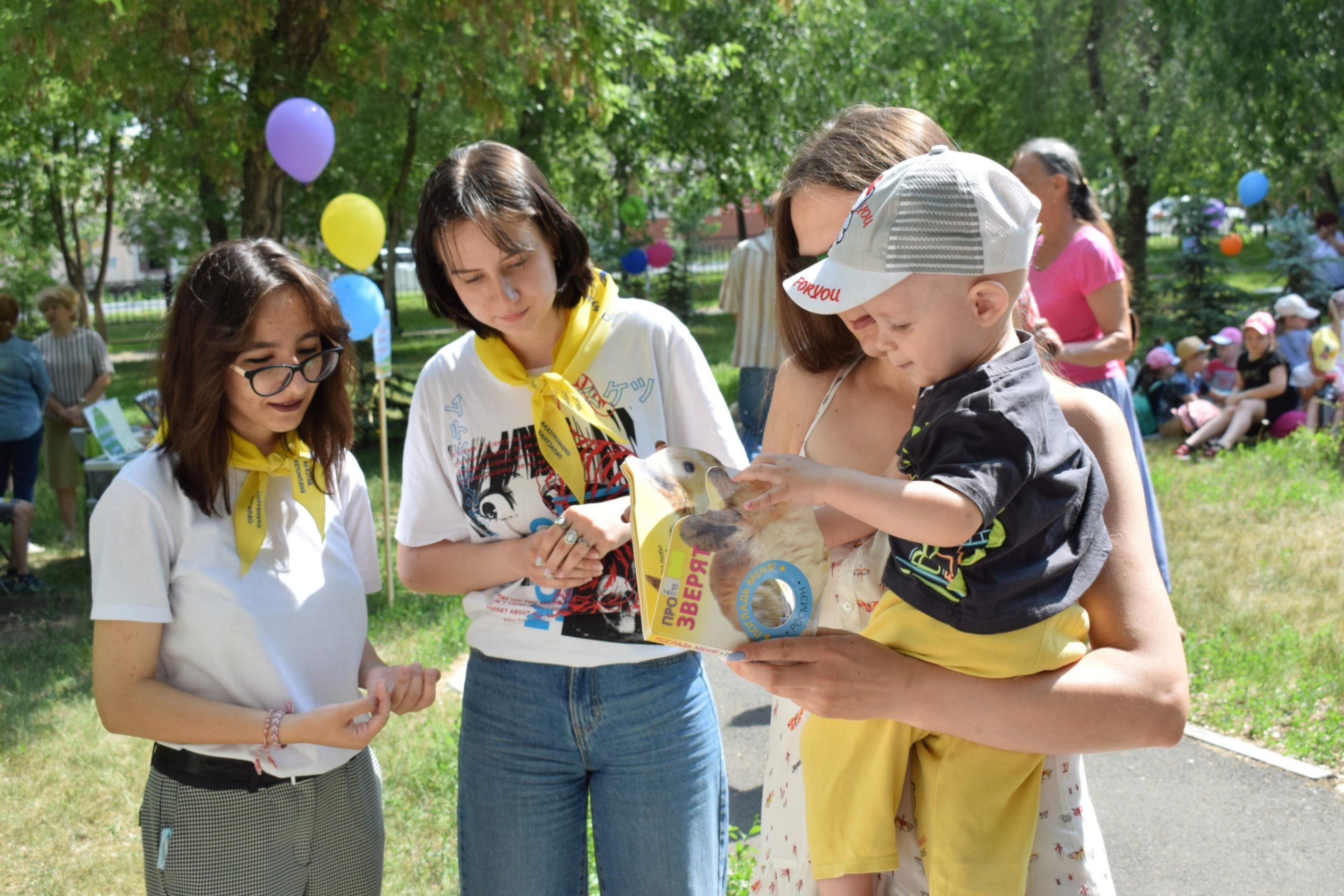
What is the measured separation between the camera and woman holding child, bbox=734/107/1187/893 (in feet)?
4.64

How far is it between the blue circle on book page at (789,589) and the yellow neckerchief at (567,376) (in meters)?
0.60

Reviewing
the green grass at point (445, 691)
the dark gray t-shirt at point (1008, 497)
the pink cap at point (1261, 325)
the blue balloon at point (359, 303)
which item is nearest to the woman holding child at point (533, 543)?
the dark gray t-shirt at point (1008, 497)

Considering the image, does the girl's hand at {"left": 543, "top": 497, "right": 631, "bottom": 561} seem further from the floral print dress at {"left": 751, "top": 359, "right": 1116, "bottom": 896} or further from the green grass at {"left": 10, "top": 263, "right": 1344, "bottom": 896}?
the green grass at {"left": 10, "top": 263, "right": 1344, "bottom": 896}

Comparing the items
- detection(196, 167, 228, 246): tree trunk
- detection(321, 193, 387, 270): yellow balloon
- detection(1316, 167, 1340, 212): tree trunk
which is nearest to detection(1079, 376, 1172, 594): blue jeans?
detection(321, 193, 387, 270): yellow balloon

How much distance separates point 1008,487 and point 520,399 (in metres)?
1.03

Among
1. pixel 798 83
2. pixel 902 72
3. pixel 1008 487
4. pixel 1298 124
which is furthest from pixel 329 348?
pixel 902 72

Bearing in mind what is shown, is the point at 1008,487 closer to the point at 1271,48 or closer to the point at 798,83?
the point at 1271,48

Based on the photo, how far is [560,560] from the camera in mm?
1846

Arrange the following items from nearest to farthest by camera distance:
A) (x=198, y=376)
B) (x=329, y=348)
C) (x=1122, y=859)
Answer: (x=198, y=376) → (x=329, y=348) → (x=1122, y=859)

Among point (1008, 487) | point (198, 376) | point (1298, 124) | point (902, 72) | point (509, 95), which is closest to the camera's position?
point (1008, 487)

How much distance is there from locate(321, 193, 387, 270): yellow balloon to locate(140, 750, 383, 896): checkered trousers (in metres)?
5.49

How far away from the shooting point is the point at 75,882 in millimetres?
3924

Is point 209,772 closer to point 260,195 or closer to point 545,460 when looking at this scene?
point 545,460

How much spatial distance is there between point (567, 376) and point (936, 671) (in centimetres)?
92
